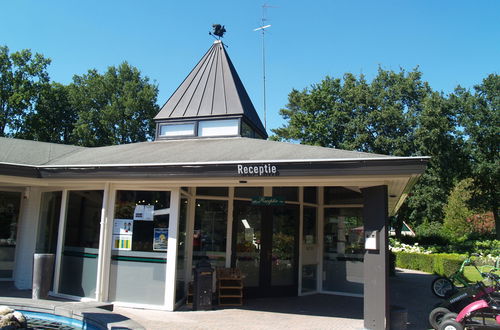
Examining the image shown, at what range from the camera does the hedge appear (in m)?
16.2

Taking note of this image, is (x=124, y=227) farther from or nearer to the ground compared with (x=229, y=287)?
farther from the ground

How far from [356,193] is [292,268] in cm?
254

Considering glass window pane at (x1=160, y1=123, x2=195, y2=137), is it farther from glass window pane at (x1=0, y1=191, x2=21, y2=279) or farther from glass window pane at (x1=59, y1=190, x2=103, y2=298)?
glass window pane at (x1=0, y1=191, x2=21, y2=279)

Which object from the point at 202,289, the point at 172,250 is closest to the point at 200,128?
the point at 172,250

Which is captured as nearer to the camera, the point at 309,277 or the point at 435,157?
the point at 309,277

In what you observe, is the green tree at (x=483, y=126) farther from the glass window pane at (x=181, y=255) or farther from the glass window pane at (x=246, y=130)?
the glass window pane at (x=181, y=255)

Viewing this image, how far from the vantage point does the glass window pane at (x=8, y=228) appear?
10.6m

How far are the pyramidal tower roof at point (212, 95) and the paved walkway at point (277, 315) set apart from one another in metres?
5.49

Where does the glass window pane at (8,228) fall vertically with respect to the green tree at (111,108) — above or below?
below

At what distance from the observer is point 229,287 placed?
9.10m

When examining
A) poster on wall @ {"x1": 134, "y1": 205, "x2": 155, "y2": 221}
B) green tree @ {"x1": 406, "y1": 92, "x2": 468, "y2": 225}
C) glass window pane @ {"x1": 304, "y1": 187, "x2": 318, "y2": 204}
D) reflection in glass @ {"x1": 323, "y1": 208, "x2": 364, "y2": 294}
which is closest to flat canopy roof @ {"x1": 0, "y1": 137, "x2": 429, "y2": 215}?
poster on wall @ {"x1": 134, "y1": 205, "x2": 155, "y2": 221}

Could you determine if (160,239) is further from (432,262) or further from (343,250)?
(432,262)

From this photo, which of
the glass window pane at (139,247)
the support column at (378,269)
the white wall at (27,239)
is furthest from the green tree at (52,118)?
the support column at (378,269)

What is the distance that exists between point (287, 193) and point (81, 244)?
16.3 feet
